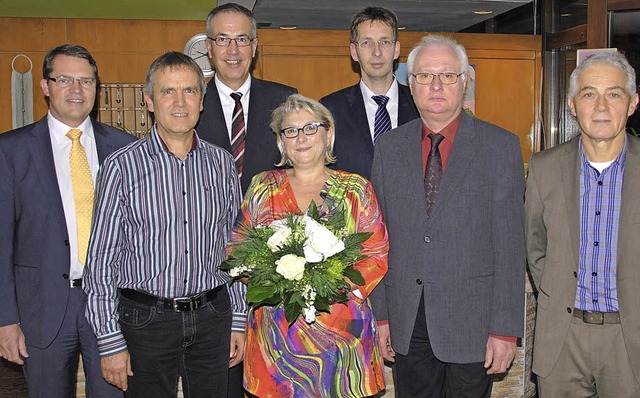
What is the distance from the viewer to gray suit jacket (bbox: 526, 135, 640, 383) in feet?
9.31

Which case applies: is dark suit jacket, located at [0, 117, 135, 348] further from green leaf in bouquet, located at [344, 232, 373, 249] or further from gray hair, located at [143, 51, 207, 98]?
green leaf in bouquet, located at [344, 232, 373, 249]

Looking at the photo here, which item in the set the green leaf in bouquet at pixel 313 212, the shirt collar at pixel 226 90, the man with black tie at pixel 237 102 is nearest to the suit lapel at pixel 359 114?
the man with black tie at pixel 237 102

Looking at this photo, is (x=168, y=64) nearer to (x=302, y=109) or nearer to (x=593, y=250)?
(x=302, y=109)

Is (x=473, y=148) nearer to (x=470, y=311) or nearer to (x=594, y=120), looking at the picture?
(x=594, y=120)

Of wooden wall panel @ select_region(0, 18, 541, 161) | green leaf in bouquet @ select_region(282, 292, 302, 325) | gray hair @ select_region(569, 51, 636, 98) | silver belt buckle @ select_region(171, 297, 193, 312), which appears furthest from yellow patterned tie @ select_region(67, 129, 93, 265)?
wooden wall panel @ select_region(0, 18, 541, 161)

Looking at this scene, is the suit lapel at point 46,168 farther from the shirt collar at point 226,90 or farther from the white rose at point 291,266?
the white rose at point 291,266

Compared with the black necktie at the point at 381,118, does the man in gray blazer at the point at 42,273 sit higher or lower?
lower

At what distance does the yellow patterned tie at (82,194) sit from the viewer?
321cm

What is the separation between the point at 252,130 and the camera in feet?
12.1

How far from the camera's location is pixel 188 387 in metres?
3.08

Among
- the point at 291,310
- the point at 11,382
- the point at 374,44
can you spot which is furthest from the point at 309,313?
the point at 11,382

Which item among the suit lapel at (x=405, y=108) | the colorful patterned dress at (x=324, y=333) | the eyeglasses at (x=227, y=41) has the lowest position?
the colorful patterned dress at (x=324, y=333)

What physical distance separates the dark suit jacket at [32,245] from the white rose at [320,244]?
4.04 ft

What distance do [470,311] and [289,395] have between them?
2.84ft
